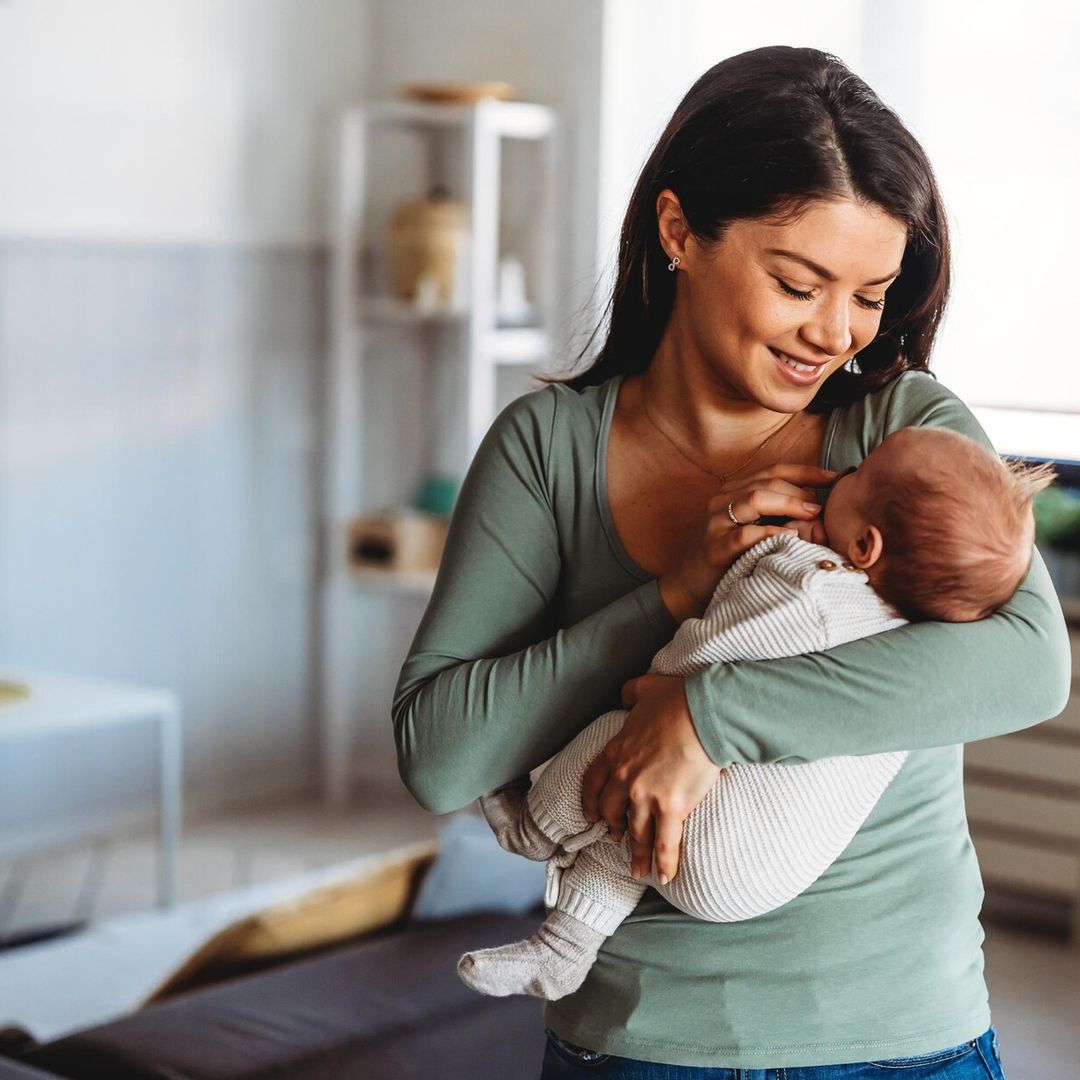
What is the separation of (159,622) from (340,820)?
0.79 metres

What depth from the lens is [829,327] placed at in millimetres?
1167

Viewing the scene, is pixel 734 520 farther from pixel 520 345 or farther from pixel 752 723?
pixel 520 345

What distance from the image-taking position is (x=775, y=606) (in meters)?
1.13

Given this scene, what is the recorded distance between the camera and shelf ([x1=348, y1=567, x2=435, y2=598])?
179 inches

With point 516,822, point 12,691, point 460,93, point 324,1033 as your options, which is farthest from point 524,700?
point 460,93

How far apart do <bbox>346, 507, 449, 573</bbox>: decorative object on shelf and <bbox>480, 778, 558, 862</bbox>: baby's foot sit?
3234 mm

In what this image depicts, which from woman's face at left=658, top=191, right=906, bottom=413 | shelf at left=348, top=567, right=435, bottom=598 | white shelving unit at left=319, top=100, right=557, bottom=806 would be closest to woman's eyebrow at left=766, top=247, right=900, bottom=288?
woman's face at left=658, top=191, right=906, bottom=413

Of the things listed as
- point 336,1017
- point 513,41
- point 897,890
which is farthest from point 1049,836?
point 897,890

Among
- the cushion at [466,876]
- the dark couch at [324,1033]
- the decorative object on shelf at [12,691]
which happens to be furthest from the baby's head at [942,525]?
the decorative object on shelf at [12,691]

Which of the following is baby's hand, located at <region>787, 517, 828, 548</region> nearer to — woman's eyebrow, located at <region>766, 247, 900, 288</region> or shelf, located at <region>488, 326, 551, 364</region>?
woman's eyebrow, located at <region>766, 247, 900, 288</region>

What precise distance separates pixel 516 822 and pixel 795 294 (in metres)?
0.47

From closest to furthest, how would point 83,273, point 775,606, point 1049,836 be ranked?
point 775,606, point 1049,836, point 83,273

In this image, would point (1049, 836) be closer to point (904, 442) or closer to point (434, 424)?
point (434, 424)

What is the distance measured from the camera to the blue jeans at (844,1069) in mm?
1139
